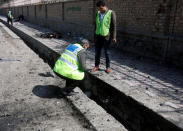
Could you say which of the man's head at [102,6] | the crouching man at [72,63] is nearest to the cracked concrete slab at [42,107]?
the crouching man at [72,63]

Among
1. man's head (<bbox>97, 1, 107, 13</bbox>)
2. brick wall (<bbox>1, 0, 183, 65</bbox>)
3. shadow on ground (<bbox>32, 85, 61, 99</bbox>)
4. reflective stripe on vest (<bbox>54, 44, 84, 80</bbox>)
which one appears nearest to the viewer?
reflective stripe on vest (<bbox>54, 44, 84, 80</bbox>)

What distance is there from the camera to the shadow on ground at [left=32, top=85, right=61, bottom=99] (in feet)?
14.6

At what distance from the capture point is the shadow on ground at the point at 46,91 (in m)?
4.46

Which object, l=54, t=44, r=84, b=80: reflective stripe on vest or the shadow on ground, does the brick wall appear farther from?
the shadow on ground

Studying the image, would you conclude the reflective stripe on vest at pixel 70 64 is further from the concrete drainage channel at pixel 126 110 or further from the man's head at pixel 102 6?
the man's head at pixel 102 6

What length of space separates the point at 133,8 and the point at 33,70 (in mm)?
4487

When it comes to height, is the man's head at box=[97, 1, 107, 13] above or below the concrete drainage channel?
above

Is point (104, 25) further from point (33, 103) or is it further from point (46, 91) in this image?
point (33, 103)

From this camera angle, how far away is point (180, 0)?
5898 mm

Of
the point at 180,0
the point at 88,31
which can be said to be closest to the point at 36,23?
the point at 88,31

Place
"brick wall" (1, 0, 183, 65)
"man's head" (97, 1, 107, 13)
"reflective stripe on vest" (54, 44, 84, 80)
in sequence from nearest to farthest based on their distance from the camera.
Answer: "reflective stripe on vest" (54, 44, 84, 80)
"man's head" (97, 1, 107, 13)
"brick wall" (1, 0, 183, 65)

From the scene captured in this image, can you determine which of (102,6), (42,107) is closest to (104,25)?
(102,6)

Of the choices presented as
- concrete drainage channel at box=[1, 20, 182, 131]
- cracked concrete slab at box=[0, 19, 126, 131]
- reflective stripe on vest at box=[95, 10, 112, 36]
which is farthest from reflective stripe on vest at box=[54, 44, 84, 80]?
reflective stripe on vest at box=[95, 10, 112, 36]

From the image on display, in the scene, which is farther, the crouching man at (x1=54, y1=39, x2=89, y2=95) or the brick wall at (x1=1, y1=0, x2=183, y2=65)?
the brick wall at (x1=1, y1=0, x2=183, y2=65)
